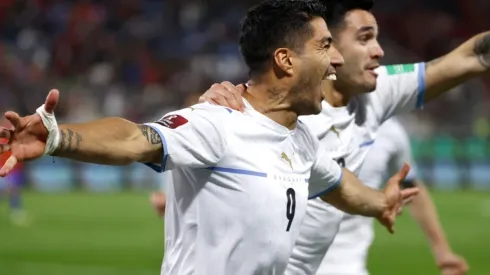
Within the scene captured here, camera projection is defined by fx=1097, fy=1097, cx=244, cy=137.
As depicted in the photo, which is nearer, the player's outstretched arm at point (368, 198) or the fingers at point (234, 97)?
the fingers at point (234, 97)

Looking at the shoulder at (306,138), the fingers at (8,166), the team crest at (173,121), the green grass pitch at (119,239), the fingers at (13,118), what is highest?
the fingers at (13,118)

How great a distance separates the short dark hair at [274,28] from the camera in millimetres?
4621

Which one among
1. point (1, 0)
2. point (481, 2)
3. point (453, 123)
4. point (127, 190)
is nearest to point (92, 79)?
point (127, 190)

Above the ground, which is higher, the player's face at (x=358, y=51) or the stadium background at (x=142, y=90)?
the player's face at (x=358, y=51)

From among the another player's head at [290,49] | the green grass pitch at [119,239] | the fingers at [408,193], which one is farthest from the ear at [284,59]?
the green grass pitch at [119,239]

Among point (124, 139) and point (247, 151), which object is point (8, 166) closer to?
point (124, 139)

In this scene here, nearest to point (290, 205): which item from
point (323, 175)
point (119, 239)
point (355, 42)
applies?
point (323, 175)

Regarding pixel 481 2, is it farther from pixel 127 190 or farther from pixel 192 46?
pixel 127 190

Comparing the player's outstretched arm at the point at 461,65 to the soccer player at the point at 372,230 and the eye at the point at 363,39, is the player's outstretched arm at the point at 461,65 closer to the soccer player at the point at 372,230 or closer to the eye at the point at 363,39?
the eye at the point at 363,39

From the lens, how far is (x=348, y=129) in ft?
20.3

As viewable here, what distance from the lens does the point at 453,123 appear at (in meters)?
25.5

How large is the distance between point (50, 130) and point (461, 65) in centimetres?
338

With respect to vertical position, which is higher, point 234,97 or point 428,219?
point 234,97

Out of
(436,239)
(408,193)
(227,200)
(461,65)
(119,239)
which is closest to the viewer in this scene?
(227,200)
